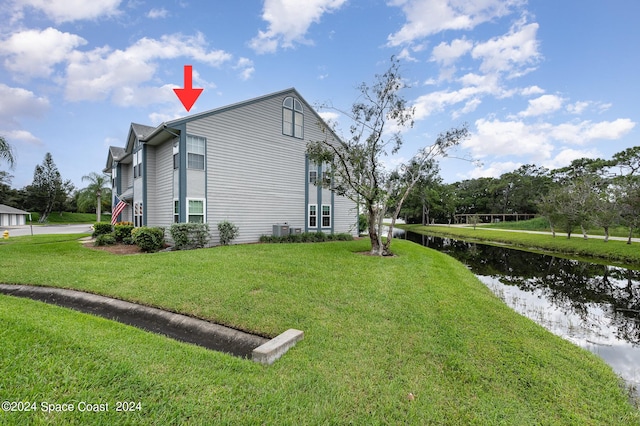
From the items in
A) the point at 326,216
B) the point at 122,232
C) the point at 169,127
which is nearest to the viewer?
the point at 169,127

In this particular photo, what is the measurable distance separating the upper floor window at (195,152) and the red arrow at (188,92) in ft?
5.93

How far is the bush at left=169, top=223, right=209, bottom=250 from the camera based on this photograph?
433 inches

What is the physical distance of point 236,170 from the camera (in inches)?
513

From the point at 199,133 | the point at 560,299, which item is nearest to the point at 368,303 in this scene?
the point at 560,299

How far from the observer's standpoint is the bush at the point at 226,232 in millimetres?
12281

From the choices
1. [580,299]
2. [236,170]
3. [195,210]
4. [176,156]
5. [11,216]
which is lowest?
[580,299]

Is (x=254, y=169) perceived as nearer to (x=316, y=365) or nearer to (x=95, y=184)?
(x=316, y=365)

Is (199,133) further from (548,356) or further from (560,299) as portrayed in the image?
(560,299)

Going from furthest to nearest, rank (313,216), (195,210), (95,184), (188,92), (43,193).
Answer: (43,193), (95,184), (313,216), (195,210), (188,92)

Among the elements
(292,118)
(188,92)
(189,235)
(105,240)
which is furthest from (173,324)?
(292,118)

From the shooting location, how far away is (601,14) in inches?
351

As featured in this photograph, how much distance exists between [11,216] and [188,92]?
4473 cm

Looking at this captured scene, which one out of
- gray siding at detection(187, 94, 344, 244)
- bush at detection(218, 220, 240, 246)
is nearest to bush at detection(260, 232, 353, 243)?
gray siding at detection(187, 94, 344, 244)

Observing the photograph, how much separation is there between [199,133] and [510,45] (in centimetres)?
1355
